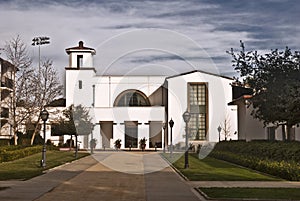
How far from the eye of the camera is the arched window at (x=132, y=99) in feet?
236

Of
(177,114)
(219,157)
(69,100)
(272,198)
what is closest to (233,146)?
(219,157)

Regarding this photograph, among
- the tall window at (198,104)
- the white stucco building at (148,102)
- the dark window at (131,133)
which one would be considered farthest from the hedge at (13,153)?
the tall window at (198,104)

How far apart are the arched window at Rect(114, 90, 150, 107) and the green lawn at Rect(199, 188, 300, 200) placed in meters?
54.6

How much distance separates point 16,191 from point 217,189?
6.45 m

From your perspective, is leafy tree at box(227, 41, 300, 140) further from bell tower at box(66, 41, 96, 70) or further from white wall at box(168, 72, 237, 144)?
bell tower at box(66, 41, 96, 70)

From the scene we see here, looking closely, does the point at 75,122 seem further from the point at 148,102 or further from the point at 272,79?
the point at 272,79

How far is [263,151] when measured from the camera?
29.5m

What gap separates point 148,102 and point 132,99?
88.3 inches

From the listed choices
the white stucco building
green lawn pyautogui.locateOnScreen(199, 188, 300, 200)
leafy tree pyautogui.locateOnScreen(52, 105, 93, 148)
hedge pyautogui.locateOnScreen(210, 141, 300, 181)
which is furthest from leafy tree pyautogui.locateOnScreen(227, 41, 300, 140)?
the white stucco building

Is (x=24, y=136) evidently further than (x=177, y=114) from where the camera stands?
No

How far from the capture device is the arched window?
7181 centimetres

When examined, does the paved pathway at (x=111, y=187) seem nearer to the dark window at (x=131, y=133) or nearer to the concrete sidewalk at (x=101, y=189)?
the concrete sidewalk at (x=101, y=189)

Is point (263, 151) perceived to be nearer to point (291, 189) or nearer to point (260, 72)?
point (260, 72)

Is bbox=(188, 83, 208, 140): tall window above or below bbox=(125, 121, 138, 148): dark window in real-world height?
above
